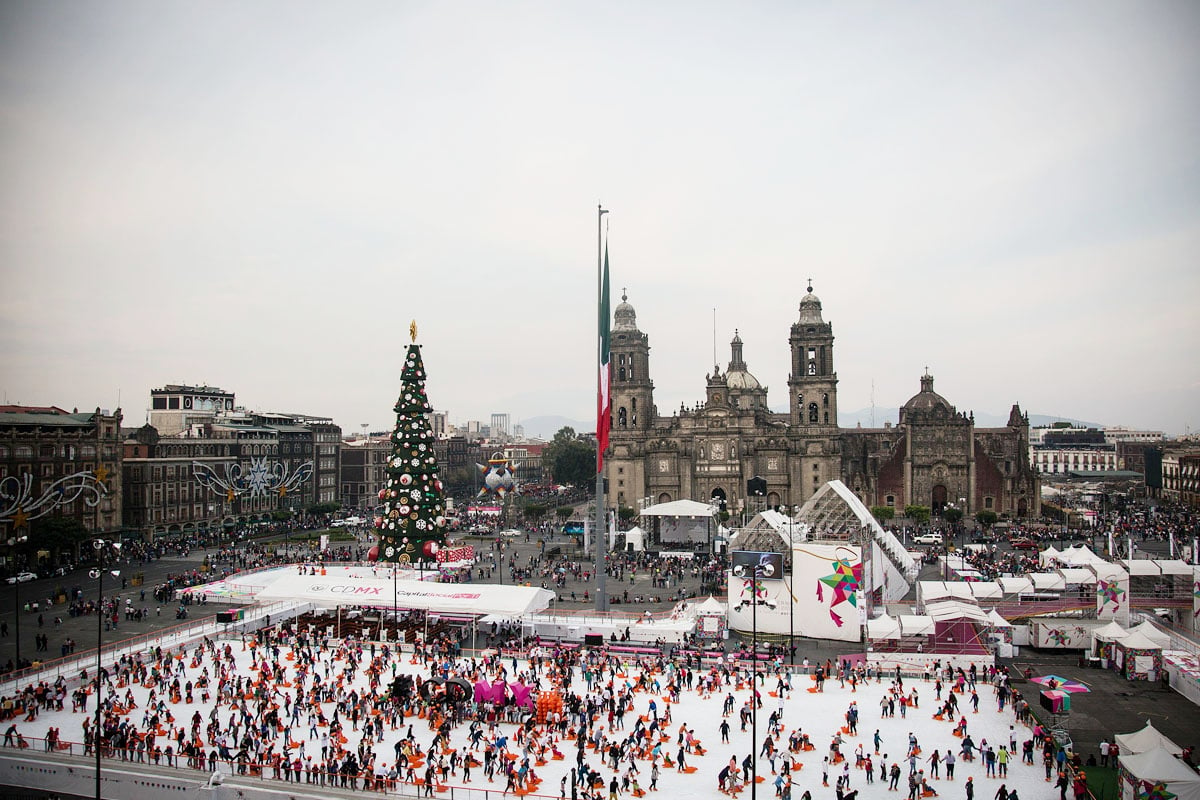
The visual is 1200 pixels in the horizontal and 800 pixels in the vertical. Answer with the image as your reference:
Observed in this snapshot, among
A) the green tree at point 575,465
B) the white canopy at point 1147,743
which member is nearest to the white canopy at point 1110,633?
the white canopy at point 1147,743

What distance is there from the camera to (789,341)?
83.8 meters

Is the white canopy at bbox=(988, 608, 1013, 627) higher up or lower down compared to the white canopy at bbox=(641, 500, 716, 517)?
lower down

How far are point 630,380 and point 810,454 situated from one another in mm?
18827

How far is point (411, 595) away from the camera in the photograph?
37.5m

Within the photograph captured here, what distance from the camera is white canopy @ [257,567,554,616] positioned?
36.4 metres

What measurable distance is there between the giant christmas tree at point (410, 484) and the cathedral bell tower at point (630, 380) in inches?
1593

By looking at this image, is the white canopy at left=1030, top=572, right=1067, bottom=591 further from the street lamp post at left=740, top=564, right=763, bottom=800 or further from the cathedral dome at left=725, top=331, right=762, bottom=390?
the cathedral dome at left=725, top=331, right=762, bottom=390

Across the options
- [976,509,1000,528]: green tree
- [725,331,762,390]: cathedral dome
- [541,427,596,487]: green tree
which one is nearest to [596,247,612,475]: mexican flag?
[976,509,1000,528]: green tree

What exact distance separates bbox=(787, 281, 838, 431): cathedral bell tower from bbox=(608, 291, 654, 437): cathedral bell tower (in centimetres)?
1424

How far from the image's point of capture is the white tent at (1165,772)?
18.3m

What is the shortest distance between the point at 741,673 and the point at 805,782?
931 centimetres

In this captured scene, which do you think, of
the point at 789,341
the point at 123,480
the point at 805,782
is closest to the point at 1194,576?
the point at 805,782

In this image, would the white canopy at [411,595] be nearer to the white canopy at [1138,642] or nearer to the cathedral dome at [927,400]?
the white canopy at [1138,642]

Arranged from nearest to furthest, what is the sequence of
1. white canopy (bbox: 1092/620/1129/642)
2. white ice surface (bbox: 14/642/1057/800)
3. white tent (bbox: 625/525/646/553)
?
1. white ice surface (bbox: 14/642/1057/800)
2. white canopy (bbox: 1092/620/1129/642)
3. white tent (bbox: 625/525/646/553)
